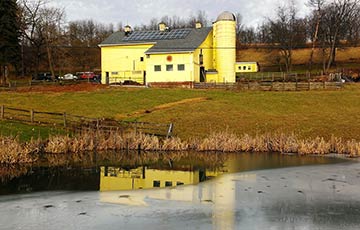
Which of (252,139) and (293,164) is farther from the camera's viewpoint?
(252,139)

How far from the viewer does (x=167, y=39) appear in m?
55.1

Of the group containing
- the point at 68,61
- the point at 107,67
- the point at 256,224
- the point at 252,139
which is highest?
the point at 68,61

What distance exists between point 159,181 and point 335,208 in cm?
704

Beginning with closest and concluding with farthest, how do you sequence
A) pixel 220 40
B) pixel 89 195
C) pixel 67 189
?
pixel 89 195 → pixel 67 189 → pixel 220 40

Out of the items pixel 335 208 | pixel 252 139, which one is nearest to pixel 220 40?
pixel 252 139

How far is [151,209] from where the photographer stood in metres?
12.6

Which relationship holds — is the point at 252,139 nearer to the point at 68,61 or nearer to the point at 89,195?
the point at 89,195

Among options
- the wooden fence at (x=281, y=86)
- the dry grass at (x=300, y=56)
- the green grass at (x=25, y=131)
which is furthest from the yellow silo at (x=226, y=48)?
the dry grass at (x=300, y=56)

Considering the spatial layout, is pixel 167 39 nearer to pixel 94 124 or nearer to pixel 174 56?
pixel 174 56

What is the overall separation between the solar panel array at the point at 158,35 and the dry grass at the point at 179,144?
31125 millimetres

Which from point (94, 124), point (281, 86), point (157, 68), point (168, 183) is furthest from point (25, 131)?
point (281, 86)

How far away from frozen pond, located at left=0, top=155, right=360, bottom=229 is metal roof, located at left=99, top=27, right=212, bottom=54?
3403 cm

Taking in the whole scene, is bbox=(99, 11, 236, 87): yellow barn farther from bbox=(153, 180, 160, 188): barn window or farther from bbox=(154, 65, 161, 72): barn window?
bbox=(153, 180, 160, 188): barn window

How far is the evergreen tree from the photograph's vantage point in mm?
56688
